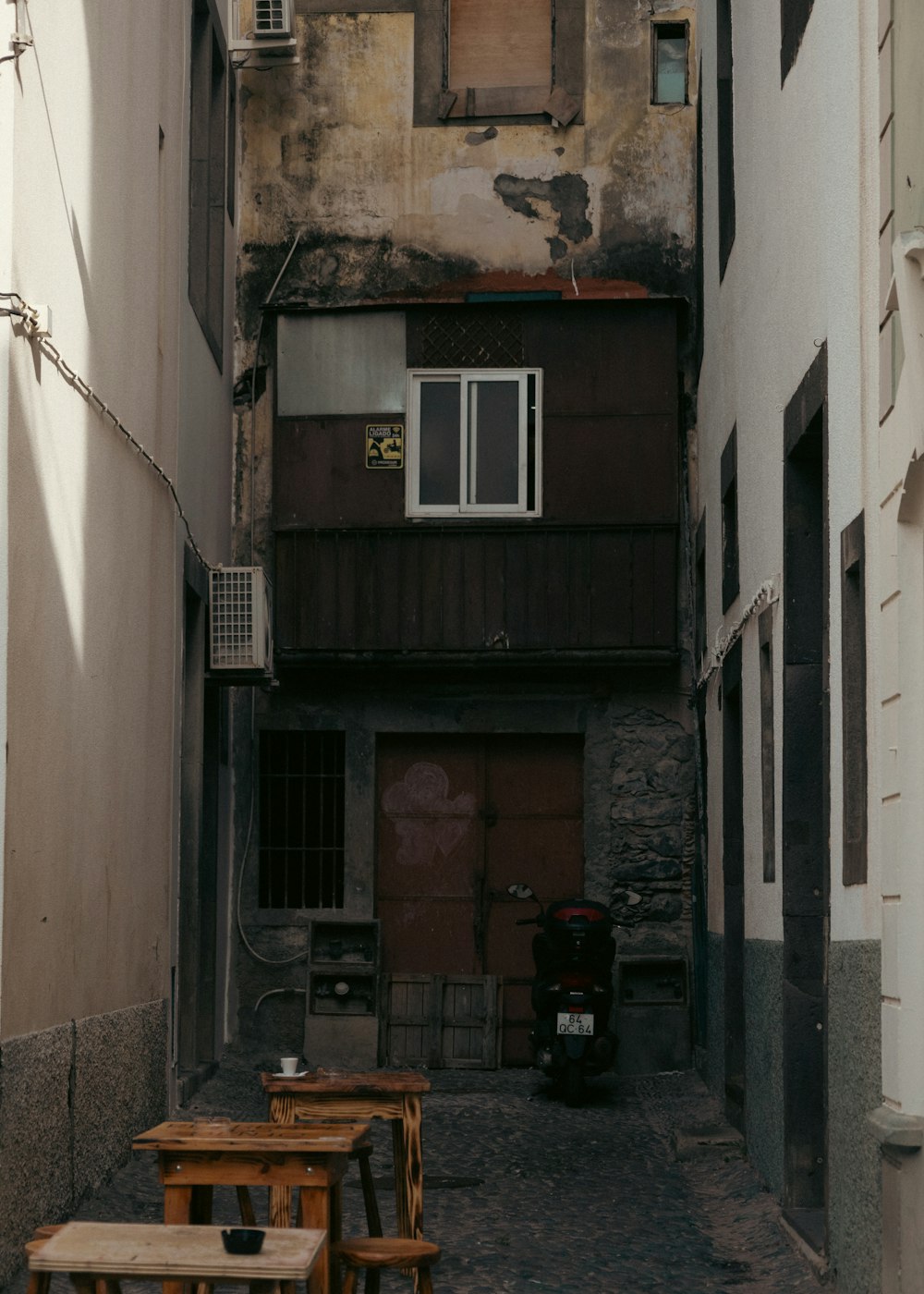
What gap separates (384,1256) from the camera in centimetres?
535

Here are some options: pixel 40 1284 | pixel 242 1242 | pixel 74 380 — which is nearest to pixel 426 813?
pixel 74 380

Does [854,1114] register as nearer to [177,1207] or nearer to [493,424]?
[177,1207]

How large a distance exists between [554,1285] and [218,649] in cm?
629

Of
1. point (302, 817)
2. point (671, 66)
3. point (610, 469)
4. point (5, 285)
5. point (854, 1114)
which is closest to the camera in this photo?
point (854, 1114)

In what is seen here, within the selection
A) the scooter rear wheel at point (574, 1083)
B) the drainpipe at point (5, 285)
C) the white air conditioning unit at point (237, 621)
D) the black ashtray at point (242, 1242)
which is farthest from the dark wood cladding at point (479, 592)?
the black ashtray at point (242, 1242)

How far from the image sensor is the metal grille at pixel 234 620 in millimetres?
12203

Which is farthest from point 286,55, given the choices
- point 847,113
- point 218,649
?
point 847,113

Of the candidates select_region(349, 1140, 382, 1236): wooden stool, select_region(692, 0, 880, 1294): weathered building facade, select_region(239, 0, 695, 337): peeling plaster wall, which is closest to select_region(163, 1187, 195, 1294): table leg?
select_region(349, 1140, 382, 1236): wooden stool

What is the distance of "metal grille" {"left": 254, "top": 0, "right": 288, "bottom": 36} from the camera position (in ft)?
47.0

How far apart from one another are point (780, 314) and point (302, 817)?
749 cm

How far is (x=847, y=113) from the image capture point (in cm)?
623

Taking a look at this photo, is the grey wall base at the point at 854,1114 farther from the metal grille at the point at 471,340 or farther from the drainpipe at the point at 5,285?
the metal grille at the point at 471,340

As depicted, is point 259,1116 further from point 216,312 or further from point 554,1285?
point 216,312

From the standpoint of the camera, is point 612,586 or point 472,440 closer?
point 612,586
